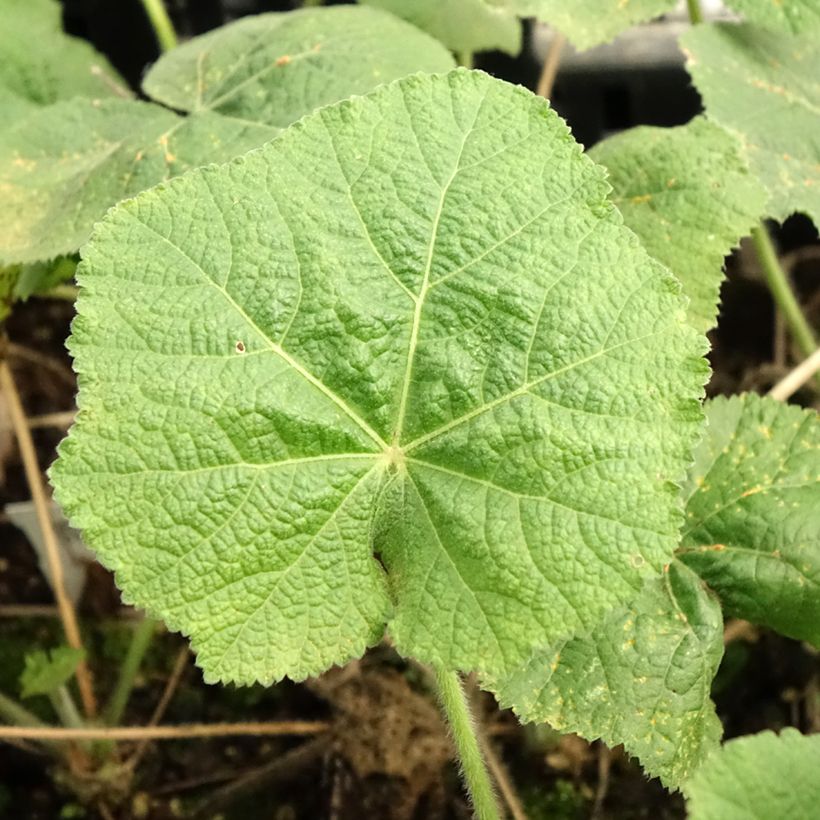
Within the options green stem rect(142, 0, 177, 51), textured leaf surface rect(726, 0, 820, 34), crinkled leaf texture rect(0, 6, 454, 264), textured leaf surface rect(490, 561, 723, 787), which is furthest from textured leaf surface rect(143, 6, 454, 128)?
textured leaf surface rect(490, 561, 723, 787)

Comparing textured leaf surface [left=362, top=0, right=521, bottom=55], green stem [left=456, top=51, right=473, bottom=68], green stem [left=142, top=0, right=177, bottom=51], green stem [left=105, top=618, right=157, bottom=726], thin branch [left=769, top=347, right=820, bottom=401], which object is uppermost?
textured leaf surface [left=362, top=0, right=521, bottom=55]

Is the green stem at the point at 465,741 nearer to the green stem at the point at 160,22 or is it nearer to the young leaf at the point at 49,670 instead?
the young leaf at the point at 49,670

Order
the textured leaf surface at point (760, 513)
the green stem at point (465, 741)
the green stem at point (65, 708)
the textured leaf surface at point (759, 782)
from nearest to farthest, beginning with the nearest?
the textured leaf surface at point (759, 782) → the green stem at point (465, 741) → the textured leaf surface at point (760, 513) → the green stem at point (65, 708)

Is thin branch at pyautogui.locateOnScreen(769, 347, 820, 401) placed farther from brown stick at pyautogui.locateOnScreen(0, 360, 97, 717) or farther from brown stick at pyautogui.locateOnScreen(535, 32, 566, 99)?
brown stick at pyautogui.locateOnScreen(0, 360, 97, 717)

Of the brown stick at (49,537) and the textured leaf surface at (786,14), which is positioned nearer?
the textured leaf surface at (786,14)

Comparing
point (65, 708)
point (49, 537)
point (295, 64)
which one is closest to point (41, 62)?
point (295, 64)

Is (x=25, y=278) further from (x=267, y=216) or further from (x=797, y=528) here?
(x=797, y=528)

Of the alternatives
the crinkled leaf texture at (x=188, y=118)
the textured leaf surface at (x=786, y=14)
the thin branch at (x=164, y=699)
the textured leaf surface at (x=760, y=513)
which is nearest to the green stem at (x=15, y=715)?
the thin branch at (x=164, y=699)
